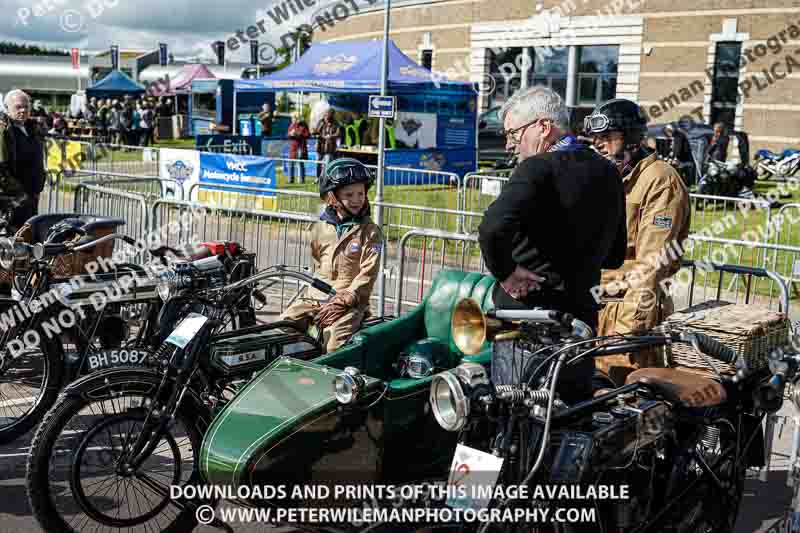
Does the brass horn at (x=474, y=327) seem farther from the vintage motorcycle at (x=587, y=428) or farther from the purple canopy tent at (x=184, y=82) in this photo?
the purple canopy tent at (x=184, y=82)

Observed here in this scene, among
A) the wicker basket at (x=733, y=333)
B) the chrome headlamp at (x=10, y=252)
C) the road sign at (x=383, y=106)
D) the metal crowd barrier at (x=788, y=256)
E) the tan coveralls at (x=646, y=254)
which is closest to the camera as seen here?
the wicker basket at (x=733, y=333)

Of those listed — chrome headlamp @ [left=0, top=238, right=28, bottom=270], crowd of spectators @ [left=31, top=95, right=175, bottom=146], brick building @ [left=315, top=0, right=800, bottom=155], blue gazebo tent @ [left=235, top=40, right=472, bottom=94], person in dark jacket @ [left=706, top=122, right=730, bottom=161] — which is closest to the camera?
chrome headlamp @ [left=0, top=238, right=28, bottom=270]

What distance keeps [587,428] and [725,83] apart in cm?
2736

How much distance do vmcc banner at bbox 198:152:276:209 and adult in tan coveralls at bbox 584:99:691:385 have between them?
10086mm

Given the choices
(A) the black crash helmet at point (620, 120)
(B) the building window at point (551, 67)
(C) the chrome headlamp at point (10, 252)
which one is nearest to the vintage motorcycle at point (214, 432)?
(A) the black crash helmet at point (620, 120)

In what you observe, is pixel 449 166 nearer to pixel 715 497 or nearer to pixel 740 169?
pixel 740 169

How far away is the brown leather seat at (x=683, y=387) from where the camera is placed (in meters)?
3.82

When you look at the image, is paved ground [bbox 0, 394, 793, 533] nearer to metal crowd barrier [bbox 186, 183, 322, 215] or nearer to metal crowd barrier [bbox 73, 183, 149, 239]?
metal crowd barrier [bbox 73, 183, 149, 239]

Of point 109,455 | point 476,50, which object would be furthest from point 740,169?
point 476,50

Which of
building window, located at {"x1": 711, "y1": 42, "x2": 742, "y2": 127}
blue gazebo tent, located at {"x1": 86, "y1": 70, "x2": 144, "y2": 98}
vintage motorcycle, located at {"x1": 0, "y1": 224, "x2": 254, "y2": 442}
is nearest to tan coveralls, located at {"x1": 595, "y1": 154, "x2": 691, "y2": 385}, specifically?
vintage motorcycle, located at {"x1": 0, "y1": 224, "x2": 254, "y2": 442}

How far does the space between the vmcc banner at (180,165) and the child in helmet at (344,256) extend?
1105 cm

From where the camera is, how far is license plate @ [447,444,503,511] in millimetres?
3217

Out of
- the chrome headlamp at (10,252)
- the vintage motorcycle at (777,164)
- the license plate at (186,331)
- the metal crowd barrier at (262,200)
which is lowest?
the metal crowd barrier at (262,200)

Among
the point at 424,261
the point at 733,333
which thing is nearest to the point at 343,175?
the point at 733,333
